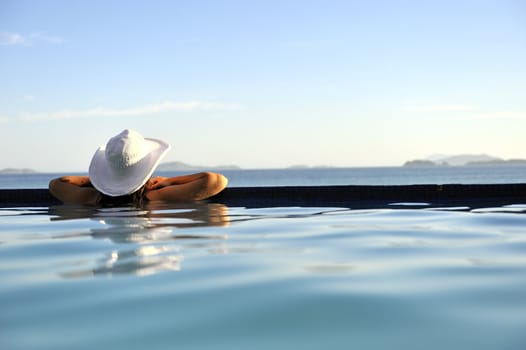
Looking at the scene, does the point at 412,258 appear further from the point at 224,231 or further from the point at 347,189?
the point at 347,189

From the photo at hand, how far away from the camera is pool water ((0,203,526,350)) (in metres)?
1.22

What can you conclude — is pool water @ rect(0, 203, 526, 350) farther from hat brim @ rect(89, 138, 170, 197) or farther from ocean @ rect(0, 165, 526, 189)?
ocean @ rect(0, 165, 526, 189)

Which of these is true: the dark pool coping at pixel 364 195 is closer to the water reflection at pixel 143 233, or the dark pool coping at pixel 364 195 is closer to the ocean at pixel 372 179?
the water reflection at pixel 143 233

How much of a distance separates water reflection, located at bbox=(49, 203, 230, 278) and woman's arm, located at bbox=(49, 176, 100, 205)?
0.56 meters

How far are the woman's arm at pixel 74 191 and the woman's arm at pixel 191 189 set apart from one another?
1.55 ft

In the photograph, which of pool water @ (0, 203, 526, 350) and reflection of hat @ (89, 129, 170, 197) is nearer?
pool water @ (0, 203, 526, 350)

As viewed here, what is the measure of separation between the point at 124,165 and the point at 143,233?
6.15ft

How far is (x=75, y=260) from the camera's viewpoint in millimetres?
2143

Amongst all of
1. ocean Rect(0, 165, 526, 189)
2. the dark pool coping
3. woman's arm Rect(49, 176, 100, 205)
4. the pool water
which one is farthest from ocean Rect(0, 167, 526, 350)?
ocean Rect(0, 165, 526, 189)

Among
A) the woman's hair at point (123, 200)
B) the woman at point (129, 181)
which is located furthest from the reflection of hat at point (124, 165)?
the woman's hair at point (123, 200)

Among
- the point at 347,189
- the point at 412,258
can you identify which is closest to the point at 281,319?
the point at 412,258

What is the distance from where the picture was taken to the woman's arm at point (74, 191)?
16.5ft

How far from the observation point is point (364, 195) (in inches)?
213

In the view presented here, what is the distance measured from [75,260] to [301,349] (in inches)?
49.5
